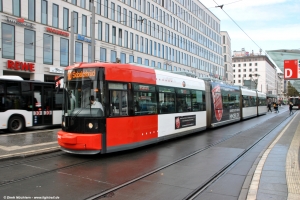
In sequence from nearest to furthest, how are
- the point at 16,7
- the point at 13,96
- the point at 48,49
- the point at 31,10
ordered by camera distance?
the point at 13,96
the point at 16,7
the point at 31,10
the point at 48,49

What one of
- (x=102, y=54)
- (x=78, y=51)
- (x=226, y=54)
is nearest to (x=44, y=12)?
(x=78, y=51)

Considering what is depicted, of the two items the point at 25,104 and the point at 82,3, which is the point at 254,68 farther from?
the point at 25,104

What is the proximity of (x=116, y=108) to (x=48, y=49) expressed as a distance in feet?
81.2

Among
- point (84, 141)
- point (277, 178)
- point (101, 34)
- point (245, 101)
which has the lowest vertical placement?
point (277, 178)

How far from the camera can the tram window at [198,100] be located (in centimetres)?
1399

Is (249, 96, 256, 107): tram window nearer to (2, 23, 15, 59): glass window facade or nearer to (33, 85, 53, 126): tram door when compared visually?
(33, 85, 53, 126): tram door

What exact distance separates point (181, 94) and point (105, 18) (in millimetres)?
28438

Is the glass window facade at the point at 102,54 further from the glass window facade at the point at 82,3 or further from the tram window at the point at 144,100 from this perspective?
the tram window at the point at 144,100

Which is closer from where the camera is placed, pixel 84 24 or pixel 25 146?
pixel 25 146

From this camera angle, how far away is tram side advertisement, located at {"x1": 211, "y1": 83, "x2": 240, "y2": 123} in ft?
55.8

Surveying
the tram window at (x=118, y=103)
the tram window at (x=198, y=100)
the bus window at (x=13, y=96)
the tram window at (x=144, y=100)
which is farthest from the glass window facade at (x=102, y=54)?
the tram window at (x=118, y=103)

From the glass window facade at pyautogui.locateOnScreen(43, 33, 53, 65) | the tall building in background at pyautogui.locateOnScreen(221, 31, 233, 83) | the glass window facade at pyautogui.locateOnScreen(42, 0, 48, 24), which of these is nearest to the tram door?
the glass window facade at pyautogui.locateOnScreen(43, 33, 53, 65)

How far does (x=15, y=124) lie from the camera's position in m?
14.6

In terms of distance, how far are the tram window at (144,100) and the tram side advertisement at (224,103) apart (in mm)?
7165
